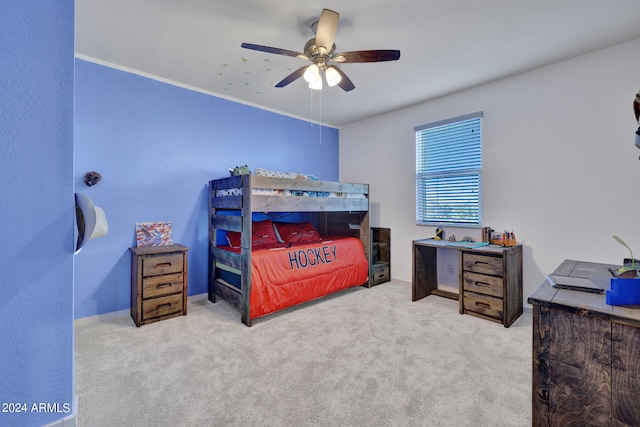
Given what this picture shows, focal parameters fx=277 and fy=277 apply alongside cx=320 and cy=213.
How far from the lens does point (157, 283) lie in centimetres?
263

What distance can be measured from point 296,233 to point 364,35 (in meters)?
2.39

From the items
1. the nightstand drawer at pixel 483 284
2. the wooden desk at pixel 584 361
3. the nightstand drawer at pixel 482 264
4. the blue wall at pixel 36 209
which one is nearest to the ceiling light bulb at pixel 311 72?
the blue wall at pixel 36 209

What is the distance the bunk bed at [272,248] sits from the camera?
2641 mm

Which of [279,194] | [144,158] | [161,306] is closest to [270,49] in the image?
[279,194]

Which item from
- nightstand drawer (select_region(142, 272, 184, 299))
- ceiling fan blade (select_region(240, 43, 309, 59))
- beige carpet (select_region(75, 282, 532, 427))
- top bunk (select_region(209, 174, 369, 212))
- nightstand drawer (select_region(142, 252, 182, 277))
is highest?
ceiling fan blade (select_region(240, 43, 309, 59))

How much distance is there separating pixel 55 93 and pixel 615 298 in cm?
242

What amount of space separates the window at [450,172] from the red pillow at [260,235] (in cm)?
198

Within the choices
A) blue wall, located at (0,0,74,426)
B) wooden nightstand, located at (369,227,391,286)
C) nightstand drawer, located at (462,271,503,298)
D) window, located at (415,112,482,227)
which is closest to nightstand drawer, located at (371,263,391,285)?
wooden nightstand, located at (369,227,391,286)

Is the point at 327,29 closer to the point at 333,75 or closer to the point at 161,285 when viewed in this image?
the point at 333,75

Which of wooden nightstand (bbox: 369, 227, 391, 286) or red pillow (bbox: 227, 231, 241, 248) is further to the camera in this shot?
wooden nightstand (bbox: 369, 227, 391, 286)

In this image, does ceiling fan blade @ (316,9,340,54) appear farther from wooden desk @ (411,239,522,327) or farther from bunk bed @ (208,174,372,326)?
wooden desk @ (411,239,522,327)

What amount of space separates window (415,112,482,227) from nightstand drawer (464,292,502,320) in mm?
882

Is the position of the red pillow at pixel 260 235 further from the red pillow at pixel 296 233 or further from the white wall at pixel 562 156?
the white wall at pixel 562 156

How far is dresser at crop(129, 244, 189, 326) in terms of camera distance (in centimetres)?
254
